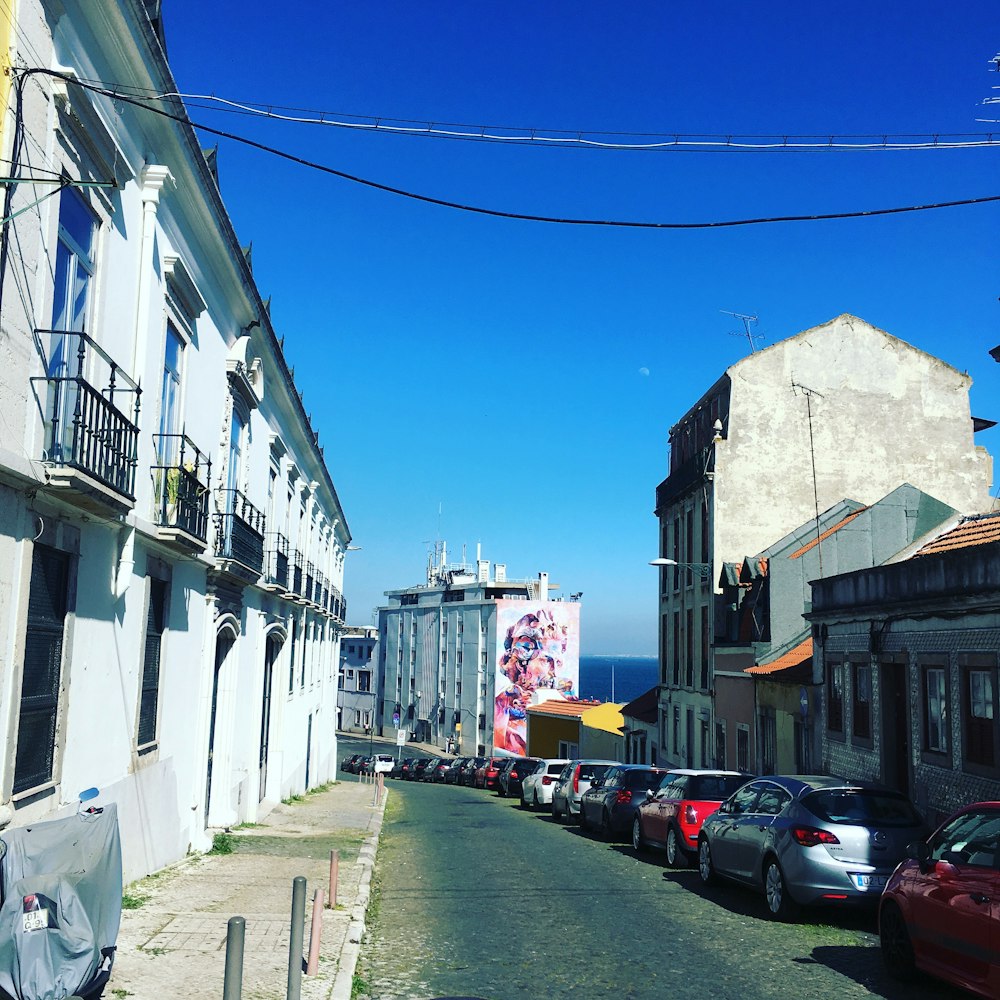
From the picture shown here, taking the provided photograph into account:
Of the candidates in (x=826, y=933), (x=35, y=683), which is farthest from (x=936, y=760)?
(x=35, y=683)

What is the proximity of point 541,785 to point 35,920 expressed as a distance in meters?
26.6

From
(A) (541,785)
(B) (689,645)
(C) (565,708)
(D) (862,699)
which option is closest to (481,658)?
(C) (565,708)

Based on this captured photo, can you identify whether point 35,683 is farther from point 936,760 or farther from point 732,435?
point 732,435

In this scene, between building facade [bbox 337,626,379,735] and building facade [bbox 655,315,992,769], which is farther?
building facade [bbox 337,626,379,735]

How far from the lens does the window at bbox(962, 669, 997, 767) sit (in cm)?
1457

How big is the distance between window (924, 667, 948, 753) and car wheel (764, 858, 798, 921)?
535 centimetres

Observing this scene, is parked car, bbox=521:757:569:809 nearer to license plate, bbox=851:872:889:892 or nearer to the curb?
the curb

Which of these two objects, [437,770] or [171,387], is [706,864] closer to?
[171,387]

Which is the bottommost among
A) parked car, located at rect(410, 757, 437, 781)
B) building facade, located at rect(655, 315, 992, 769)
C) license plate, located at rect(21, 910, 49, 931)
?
parked car, located at rect(410, 757, 437, 781)

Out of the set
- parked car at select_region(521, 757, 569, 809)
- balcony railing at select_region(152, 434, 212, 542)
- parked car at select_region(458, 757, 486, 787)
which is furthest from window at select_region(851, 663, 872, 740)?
parked car at select_region(458, 757, 486, 787)

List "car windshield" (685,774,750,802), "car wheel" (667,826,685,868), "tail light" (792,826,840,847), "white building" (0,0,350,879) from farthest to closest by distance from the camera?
1. "car windshield" (685,774,750,802)
2. "car wheel" (667,826,685,868)
3. "tail light" (792,826,840,847)
4. "white building" (0,0,350,879)

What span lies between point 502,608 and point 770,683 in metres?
59.6

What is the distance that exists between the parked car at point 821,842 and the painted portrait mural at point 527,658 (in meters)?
72.5

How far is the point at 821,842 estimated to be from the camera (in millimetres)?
11125
